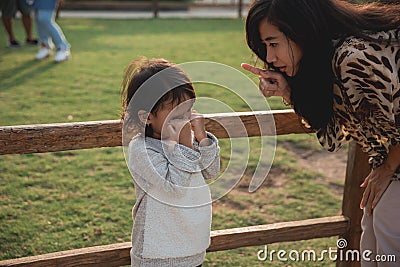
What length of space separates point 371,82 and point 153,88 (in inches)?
27.3

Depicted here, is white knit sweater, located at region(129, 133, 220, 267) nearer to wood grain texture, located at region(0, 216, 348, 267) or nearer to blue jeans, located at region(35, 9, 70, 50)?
wood grain texture, located at region(0, 216, 348, 267)

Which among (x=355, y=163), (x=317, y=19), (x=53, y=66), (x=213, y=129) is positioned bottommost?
(x=53, y=66)

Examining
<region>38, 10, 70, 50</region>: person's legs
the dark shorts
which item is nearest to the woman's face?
<region>38, 10, 70, 50</region>: person's legs

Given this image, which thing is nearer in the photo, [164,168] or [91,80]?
[164,168]

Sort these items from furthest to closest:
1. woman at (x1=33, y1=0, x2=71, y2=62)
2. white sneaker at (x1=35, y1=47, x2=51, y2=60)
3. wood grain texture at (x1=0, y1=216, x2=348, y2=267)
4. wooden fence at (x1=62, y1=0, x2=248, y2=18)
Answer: wooden fence at (x1=62, y1=0, x2=248, y2=18) → white sneaker at (x1=35, y1=47, x2=51, y2=60) → woman at (x1=33, y1=0, x2=71, y2=62) → wood grain texture at (x1=0, y1=216, x2=348, y2=267)

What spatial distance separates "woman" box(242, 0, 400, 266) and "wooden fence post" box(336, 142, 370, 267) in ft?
1.78

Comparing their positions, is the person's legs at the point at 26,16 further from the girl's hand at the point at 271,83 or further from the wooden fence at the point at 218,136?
the girl's hand at the point at 271,83

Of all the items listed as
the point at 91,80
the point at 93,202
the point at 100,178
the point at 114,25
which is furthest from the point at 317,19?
the point at 114,25

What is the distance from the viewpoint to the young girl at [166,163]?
1.83m

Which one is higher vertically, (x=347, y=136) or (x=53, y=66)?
(x=347, y=136)

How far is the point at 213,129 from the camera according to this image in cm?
237

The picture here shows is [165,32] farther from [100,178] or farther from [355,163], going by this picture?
[355,163]

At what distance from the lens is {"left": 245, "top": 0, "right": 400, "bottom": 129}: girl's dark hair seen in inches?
71.2

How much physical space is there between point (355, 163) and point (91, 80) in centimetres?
465
